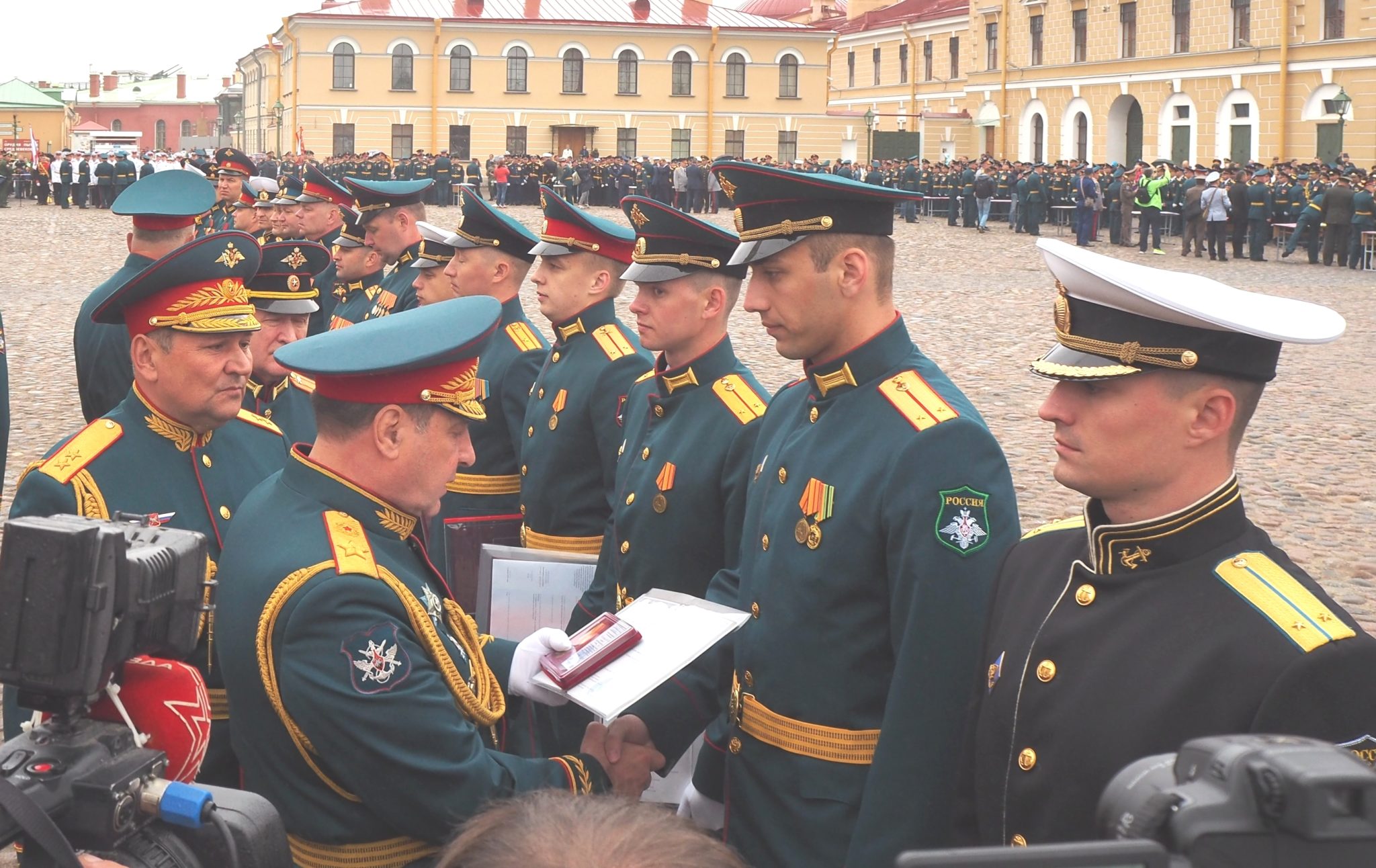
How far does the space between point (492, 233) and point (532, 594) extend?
8.13ft

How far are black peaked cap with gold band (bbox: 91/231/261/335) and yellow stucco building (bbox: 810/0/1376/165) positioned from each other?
36089mm

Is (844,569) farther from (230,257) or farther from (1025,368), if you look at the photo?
(1025,368)

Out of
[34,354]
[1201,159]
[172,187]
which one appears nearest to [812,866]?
[172,187]

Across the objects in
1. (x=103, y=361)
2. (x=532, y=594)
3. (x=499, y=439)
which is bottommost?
(x=532, y=594)

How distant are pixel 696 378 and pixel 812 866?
1577 millimetres

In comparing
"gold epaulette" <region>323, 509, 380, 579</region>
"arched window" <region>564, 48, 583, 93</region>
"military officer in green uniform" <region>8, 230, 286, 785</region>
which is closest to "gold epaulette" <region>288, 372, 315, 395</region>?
"military officer in green uniform" <region>8, 230, 286, 785</region>

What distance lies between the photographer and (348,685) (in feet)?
8.43

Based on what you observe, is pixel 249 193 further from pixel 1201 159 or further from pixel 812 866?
pixel 1201 159

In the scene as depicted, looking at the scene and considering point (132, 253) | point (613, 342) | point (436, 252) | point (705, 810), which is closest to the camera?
point (705, 810)

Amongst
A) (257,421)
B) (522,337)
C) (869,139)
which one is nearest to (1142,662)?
(257,421)

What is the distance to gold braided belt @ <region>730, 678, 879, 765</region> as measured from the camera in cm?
303

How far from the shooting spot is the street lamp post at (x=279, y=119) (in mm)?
52094

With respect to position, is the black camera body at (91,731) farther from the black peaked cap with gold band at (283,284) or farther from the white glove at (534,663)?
the black peaked cap with gold band at (283,284)

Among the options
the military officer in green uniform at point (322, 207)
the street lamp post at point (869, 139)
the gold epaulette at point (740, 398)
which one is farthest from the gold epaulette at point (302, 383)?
the street lamp post at point (869, 139)
